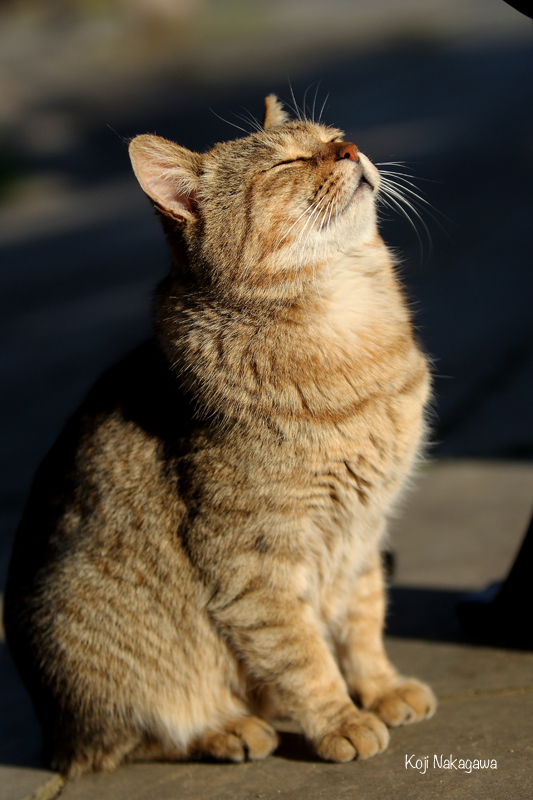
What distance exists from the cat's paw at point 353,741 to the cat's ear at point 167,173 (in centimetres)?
157

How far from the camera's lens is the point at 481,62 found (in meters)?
18.0

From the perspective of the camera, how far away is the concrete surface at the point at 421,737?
2246 millimetres

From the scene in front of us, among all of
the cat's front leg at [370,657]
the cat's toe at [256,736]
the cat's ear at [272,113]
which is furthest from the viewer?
the cat's ear at [272,113]

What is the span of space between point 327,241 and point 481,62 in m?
17.5

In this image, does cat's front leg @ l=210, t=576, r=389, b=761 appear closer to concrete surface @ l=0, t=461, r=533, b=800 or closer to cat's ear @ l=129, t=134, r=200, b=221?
concrete surface @ l=0, t=461, r=533, b=800

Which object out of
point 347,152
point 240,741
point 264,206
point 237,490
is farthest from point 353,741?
point 347,152

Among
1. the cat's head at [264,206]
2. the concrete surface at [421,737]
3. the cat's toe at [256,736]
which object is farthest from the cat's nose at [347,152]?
the cat's toe at [256,736]

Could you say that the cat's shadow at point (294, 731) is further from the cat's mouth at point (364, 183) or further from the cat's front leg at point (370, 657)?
the cat's mouth at point (364, 183)

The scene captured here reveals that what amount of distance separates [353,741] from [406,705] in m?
0.26

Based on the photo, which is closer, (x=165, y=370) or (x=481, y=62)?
(x=165, y=370)

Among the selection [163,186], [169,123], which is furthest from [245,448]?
[169,123]

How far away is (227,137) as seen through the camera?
1567cm

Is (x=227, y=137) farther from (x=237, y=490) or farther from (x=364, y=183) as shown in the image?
(x=237, y=490)

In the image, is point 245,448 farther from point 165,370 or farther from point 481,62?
point 481,62
